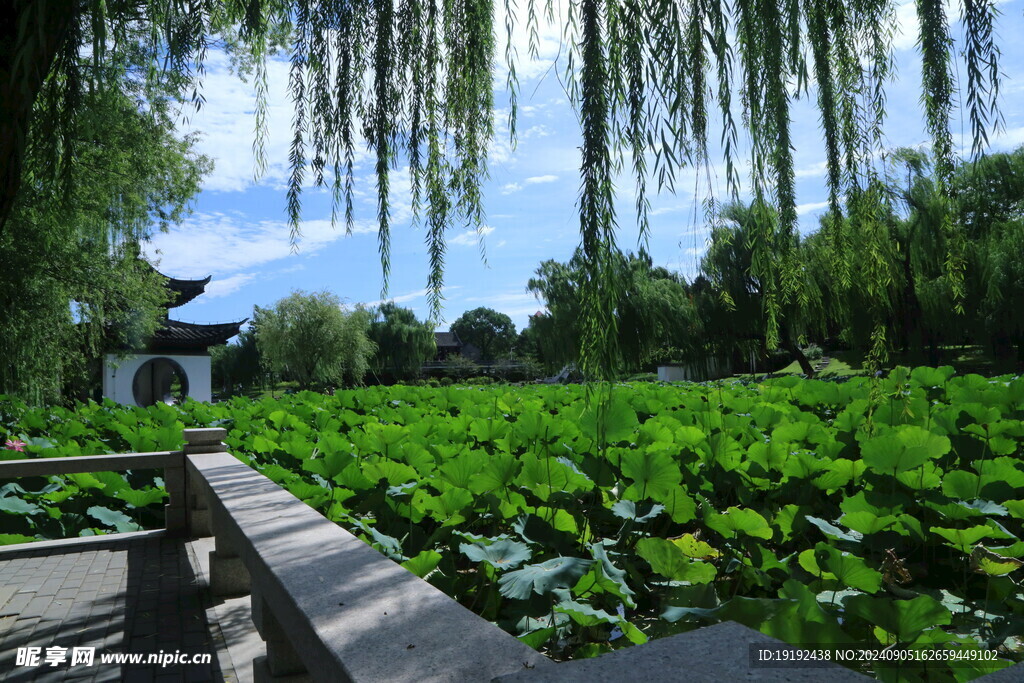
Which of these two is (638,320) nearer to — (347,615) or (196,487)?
(196,487)

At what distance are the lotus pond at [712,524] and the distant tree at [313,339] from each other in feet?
93.4

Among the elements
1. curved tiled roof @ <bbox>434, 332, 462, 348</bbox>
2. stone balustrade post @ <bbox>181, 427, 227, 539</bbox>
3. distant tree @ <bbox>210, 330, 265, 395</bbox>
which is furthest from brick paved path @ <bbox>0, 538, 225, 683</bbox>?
curved tiled roof @ <bbox>434, 332, 462, 348</bbox>

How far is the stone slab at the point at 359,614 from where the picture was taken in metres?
0.84

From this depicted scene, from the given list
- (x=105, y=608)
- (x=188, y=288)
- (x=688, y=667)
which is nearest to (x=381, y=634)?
(x=688, y=667)

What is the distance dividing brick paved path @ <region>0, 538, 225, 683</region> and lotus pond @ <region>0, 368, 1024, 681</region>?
2.37 feet

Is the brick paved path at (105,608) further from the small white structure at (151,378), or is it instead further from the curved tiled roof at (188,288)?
the curved tiled roof at (188,288)

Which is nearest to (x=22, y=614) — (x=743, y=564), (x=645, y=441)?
(x=645, y=441)

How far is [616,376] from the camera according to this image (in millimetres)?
1355

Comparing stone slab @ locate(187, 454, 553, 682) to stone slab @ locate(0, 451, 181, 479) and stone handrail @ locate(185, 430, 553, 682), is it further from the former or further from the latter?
stone slab @ locate(0, 451, 181, 479)

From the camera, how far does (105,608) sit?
9.07 feet

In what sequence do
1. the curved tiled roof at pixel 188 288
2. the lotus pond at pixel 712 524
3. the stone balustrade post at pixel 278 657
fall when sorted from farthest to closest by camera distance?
1. the curved tiled roof at pixel 188 288
2. the stone balustrade post at pixel 278 657
3. the lotus pond at pixel 712 524

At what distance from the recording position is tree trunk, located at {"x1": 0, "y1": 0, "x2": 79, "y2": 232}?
5.27 feet

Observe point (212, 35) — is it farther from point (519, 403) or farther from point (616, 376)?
point (519, 403)

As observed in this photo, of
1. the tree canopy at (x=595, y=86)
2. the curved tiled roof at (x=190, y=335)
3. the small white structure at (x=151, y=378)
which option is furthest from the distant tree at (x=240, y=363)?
the tree canopy at (x=595, y=86)
